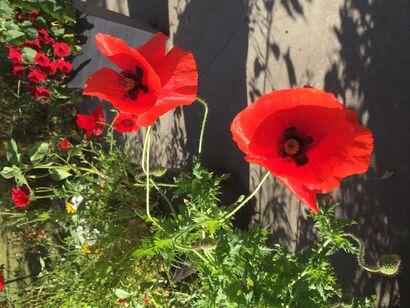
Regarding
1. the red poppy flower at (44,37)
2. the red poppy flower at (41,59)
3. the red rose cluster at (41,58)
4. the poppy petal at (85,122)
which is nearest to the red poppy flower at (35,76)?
the red rose cluster at (41,58)

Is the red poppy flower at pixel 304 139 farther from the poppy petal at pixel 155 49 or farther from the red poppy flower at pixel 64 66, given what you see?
the red poppy flower at pixel 64 66

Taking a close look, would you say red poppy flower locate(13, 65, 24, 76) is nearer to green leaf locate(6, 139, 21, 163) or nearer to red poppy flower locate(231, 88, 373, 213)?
green leaf locate(6, 139, 21, 163)

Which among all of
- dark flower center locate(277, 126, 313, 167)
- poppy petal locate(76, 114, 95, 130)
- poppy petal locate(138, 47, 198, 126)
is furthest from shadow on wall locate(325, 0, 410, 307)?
poppy petal locate(76, 114, 95, 130)

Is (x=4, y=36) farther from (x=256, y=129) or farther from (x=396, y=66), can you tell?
(x=396, y=66)

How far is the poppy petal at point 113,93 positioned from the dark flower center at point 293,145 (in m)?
0.46

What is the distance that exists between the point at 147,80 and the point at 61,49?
1.52 m

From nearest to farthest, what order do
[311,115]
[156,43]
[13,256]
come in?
[311,115] < [156,43] < [13,256]

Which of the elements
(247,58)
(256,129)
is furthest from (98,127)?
(256,129)

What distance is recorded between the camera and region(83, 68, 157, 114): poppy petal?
53.3 inches

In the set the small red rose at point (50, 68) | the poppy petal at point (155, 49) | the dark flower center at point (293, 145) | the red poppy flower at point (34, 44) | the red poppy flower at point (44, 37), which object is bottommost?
the dark flower center at point (293, 145)

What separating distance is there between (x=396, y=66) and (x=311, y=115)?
1227 mm

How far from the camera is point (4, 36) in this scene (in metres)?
2.62

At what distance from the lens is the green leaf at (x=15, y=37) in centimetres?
253

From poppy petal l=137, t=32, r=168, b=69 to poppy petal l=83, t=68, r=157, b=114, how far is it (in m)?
0.12
